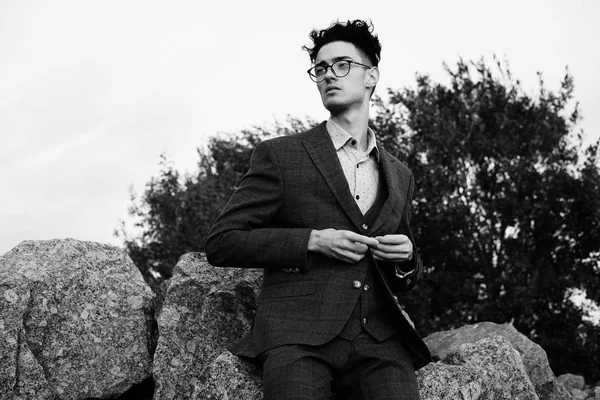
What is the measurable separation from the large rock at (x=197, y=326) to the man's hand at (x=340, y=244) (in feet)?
3.71

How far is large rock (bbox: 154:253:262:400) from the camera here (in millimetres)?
4832

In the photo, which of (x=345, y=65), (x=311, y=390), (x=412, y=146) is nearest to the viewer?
(x=311, y=390)

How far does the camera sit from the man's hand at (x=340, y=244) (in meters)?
3.85

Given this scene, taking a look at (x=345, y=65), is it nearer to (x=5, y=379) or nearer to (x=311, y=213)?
(x=311, y=213)

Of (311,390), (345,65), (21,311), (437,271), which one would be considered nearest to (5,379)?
(21,311)

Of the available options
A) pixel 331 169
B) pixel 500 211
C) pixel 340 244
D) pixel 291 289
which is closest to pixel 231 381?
pixel 291 289

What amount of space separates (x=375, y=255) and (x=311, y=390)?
0.80 metres

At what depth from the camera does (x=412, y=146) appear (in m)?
13.6

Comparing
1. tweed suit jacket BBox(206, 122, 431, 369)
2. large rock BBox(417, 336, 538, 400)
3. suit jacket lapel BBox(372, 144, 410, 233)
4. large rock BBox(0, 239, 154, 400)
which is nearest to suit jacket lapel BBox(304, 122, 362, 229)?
tweed suit jacket BBox(206, 122, 431, 369)

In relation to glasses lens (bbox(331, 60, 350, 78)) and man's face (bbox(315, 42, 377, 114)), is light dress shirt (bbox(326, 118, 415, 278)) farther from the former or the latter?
glasses lens (bbox(331, 60, 350, 78))

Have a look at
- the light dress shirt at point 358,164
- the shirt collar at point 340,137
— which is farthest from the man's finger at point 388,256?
the shirt collar at point 340,137

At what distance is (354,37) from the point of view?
4.55 metres

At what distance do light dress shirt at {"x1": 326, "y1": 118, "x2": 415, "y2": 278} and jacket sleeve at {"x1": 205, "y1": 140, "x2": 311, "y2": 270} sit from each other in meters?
0.42

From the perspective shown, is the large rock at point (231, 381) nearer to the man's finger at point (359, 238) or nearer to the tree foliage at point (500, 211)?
the man's finger at point (359, 238)
